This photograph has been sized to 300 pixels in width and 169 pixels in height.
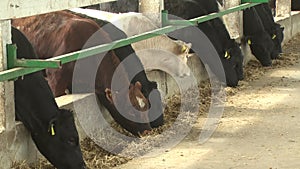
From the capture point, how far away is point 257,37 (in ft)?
36.0

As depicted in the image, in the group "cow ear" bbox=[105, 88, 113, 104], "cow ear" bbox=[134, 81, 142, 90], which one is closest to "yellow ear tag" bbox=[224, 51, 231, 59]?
"cow ear" bbox=[134, 81, 142, 90]

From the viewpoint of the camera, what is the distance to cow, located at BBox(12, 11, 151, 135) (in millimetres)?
7078

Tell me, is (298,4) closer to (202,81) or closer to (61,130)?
(202,81)

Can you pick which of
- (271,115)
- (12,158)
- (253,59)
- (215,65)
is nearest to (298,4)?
(253,59)

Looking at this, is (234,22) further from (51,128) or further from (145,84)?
(51,128)

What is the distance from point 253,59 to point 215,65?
1.97m

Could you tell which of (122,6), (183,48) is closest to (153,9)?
(183,48)

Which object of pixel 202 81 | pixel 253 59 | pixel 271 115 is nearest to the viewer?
pixel 271 115

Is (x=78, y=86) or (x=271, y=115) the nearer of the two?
(x=78, y=86)

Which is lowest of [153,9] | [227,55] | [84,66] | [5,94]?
[227,55]

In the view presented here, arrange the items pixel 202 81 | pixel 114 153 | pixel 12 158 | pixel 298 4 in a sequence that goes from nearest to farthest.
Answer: pixel 12 158, pixel 114 153, pixel 202 81, pixel 298 4

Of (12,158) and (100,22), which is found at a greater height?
(100,22)

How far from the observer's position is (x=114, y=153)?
21.6 ft

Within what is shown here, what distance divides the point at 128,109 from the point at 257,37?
14.3ft
